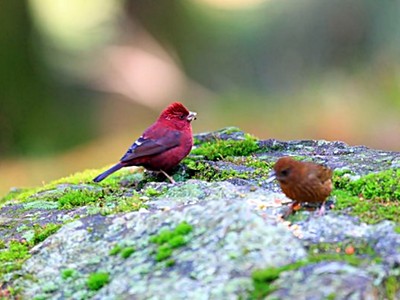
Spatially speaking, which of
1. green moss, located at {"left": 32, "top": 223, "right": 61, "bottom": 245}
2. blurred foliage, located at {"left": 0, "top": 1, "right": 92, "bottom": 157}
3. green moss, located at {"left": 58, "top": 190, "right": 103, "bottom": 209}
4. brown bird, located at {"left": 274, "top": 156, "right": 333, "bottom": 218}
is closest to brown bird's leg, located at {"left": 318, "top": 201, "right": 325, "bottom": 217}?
brown bird, located at {"left": 274, "top": 156, "right": 333, "bottom": 218}

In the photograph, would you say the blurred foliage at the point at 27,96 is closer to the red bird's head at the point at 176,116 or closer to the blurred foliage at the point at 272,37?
the blurred foliage at the point at 272,37

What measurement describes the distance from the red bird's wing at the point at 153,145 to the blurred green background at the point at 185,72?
5905mm

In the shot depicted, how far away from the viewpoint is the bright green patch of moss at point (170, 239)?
325 centimetres

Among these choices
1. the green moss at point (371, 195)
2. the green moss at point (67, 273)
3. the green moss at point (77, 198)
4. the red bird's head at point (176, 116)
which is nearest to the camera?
the green moss at point (67, 273)

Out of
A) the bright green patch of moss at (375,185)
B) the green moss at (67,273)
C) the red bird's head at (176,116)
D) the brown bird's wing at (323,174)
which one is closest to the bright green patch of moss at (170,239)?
the green moss at (67,273)

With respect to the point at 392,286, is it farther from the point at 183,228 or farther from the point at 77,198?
the point at 77,198

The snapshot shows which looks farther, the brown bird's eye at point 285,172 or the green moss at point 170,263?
the brown bird's eye at point 285,172

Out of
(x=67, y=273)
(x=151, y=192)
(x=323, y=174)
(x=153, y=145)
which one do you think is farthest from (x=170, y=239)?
(x=153, y=145)

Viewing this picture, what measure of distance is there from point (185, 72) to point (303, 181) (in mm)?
10054

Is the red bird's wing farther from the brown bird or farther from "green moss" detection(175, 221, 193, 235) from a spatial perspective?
"green moss" detection(175, 221, 193, 235)

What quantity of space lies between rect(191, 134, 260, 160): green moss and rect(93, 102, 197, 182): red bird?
0.29 m

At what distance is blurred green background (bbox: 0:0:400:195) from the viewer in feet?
39.2

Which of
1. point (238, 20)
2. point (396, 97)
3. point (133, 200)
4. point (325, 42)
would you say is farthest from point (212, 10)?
point (133, 200)

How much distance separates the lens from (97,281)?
10.6 ft
